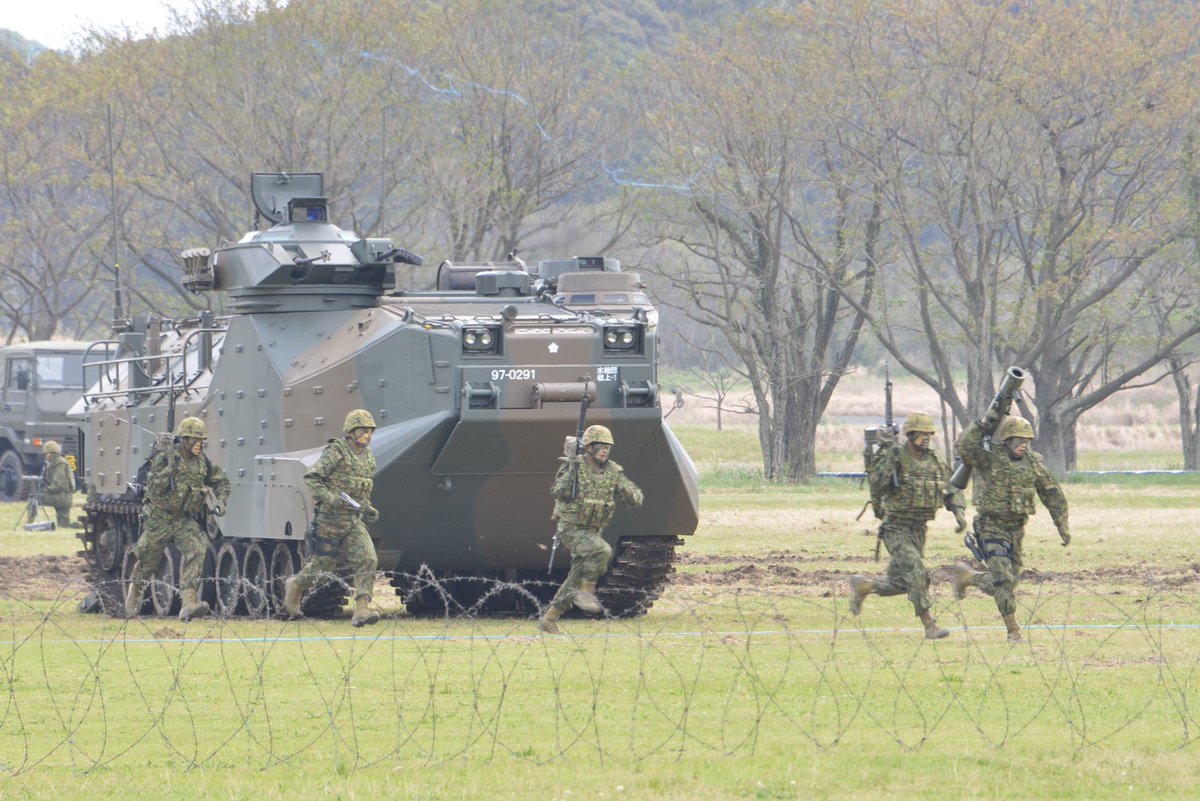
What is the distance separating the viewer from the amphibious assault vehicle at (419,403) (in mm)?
17828

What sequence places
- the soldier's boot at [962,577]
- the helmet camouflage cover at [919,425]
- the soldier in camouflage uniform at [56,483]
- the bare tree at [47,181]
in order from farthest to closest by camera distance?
the bare tree at [47,181] → the soldier in camouflage uniform at [56,483] → the soldier's boot at [962,577] → the helmet camouflage cover at [919,425]

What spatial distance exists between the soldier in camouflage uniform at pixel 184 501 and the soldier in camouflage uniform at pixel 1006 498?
23.5ft

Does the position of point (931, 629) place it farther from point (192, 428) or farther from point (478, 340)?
point (192, 428)

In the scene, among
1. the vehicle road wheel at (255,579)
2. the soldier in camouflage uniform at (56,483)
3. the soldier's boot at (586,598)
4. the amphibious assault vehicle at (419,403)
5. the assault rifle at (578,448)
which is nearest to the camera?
the soldier's boot at (586,598)

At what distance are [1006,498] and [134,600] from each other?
9581 millimetres

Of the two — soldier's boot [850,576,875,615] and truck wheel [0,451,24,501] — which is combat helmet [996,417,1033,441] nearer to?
soldier's boot [850,576,875,615]

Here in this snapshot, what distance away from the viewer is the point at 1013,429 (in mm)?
15789

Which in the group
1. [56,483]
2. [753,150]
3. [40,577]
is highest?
[753,150]

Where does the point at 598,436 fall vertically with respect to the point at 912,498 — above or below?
above

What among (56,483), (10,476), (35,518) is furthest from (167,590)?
(10,476)

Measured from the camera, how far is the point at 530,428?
1772 cm

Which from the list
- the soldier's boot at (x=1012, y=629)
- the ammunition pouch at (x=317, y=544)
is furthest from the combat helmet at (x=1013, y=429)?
the ammunition pouch at (x=317, y=544)

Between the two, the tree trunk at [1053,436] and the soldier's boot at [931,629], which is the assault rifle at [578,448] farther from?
the tree trunk at [1053,436]

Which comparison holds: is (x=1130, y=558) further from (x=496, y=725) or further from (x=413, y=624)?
(x=496, y=725)
